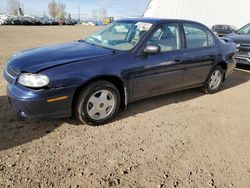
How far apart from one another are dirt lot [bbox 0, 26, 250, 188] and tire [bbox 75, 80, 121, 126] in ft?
0.50

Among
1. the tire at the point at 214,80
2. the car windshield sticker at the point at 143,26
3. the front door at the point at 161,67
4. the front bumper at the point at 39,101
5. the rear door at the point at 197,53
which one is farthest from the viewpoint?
the tire at the point at 214,80

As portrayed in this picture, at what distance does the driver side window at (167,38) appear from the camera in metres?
4.23

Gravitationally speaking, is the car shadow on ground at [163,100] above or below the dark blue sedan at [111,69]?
below

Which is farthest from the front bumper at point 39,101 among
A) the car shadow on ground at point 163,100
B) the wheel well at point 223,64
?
the wheel well at point 223,64

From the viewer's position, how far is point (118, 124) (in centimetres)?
389

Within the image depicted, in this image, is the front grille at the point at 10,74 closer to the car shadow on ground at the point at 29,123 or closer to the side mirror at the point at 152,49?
the car shadow on ground at the point at 29,123

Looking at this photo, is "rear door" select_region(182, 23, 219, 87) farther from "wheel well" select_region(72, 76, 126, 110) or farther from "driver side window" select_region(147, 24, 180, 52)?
"wheel well" select_region(72, 76, 126, 110)

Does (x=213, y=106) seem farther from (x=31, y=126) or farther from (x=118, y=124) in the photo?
(x=31, y=126)

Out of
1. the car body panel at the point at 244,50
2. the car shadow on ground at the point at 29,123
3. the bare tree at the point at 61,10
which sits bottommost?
the bare tree at the point at 61,10

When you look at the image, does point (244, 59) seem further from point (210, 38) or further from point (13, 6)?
point (13, 6)

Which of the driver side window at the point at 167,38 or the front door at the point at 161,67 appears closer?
the front door at the point at 161,67

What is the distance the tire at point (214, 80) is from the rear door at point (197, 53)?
202mm

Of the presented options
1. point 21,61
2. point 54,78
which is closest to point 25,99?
point 54,78

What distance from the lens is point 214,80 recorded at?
5.62 m
